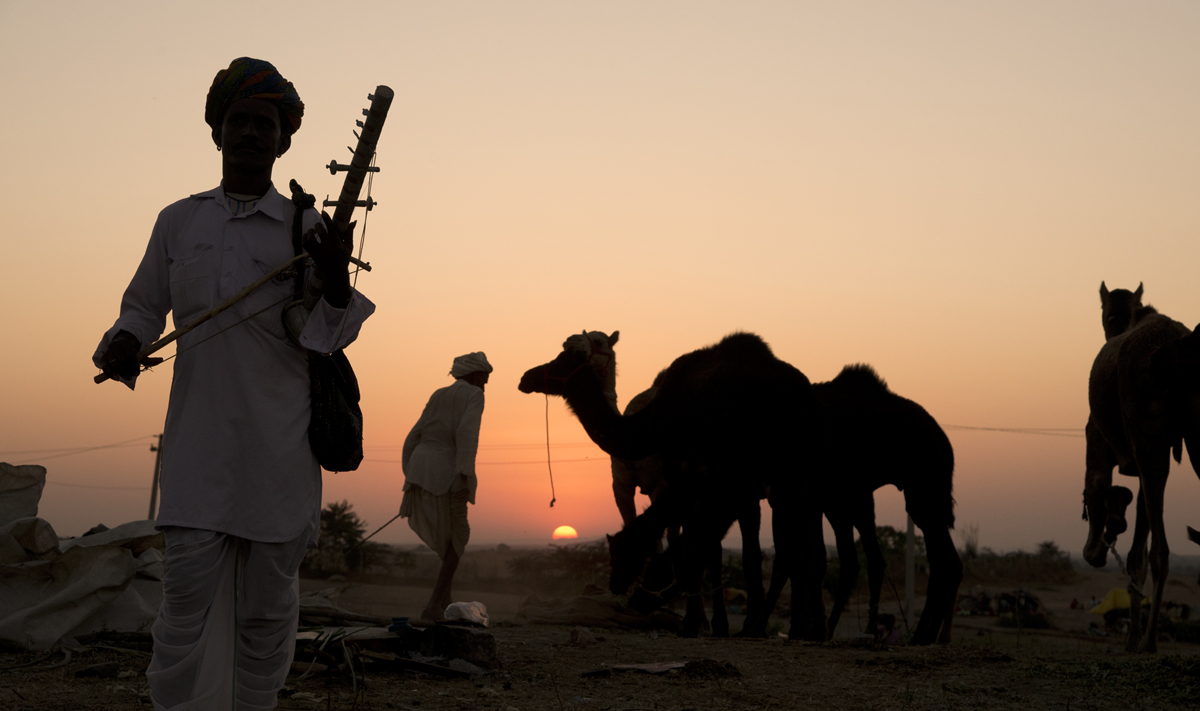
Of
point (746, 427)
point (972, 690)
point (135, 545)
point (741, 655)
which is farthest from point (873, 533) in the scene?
point (135, 545)

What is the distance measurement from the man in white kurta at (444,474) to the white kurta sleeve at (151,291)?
237 inches

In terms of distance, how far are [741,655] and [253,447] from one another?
4961 millimetres

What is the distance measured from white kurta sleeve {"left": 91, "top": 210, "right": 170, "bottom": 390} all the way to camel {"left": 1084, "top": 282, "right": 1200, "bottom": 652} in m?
6.85

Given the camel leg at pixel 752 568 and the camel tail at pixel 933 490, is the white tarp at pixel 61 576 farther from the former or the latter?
the camel tail at pixel 933 490

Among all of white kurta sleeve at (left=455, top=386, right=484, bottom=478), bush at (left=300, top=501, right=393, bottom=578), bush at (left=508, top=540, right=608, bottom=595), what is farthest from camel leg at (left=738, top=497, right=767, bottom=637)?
bush at (left=300, top=501, right=393, bottom=578)

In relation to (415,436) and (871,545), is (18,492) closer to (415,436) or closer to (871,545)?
(415,436)

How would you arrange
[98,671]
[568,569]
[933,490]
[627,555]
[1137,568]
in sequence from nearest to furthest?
[98,671], [1137,568], [627,555], [933,490], [568,569]

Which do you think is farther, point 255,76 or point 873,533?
point 873,533

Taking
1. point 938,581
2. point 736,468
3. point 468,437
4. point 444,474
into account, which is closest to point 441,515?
point 444,474

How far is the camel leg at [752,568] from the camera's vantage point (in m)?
9.91

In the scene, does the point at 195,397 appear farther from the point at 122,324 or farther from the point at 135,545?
the point at 135,545

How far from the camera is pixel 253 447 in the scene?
11.4 feet

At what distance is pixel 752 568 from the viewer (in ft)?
34.3

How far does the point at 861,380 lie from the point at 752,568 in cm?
265
